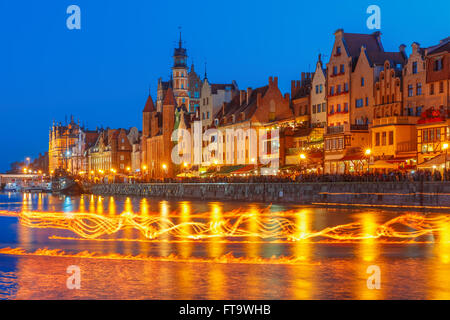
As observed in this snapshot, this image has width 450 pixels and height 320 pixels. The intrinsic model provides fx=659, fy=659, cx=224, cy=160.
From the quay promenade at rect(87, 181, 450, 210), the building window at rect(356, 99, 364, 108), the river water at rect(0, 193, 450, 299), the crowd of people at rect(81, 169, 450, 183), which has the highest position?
the building window at rect(356, 99, 364, 108)

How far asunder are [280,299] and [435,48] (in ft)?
162

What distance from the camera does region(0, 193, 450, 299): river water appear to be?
620 inches

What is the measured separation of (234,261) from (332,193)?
33259mm

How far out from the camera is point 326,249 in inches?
916

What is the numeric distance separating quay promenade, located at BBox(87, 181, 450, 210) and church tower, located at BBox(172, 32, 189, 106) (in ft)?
332

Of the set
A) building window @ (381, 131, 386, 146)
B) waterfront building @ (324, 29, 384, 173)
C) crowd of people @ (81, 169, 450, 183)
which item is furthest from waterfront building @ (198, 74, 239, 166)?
building window @ (381, 131, 386, 146)

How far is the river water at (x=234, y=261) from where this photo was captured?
15758 millimetres

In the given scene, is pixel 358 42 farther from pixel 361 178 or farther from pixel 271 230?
pixel 271 230

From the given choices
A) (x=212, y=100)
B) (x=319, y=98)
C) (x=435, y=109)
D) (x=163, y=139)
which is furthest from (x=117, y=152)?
(x=435, y=109)

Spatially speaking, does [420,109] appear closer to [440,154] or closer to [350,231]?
[440,154]

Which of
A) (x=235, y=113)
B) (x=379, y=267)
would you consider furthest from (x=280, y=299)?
(x=235, y=113)

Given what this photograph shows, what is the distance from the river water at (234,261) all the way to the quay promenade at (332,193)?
8.23 metres

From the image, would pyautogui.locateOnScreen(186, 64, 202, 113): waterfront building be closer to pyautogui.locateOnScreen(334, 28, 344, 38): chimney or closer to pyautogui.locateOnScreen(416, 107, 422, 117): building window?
pyautogui.locateOnScreen(334, 28, 344, 38): chimney

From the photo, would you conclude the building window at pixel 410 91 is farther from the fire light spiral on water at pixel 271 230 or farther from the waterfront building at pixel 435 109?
the fire light spiral on water at pixel 271 230
